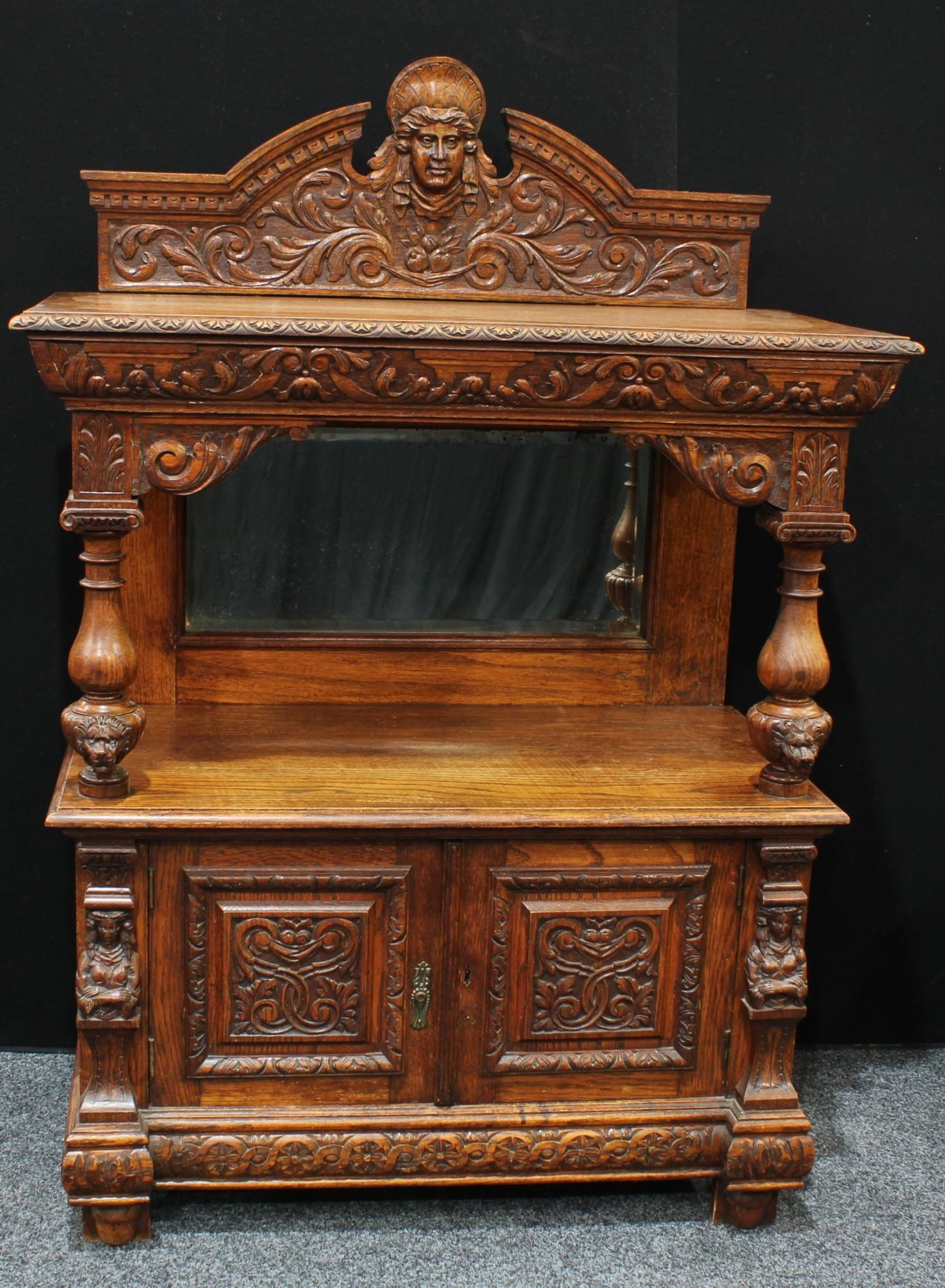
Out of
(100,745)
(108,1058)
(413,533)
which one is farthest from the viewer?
(413,533)

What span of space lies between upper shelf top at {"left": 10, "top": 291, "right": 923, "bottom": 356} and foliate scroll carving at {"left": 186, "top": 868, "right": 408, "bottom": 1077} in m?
0.91

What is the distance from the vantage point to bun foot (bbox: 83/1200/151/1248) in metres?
2.67

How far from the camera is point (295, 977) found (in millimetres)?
2633

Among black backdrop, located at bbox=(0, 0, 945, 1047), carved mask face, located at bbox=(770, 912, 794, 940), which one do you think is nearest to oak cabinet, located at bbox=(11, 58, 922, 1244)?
carved mask face, located at bbox=(770, 912, 794, 940)

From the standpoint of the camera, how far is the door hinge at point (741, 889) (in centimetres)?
267

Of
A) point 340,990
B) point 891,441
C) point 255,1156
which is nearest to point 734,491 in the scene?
point 891,441

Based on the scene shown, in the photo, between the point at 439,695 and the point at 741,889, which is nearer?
the point at 741,889

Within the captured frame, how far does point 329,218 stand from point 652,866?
1.35 m

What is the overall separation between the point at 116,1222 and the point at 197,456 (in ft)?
4.51

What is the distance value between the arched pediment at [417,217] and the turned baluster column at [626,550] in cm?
35

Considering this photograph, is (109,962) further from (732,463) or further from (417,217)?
(417,217)

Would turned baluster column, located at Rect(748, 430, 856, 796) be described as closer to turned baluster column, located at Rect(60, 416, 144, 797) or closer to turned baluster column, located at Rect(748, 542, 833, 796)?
turned baluster column, located at Rect(748, 542, 833, 796)

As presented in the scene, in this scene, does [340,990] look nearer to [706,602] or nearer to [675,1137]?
[675,1137]

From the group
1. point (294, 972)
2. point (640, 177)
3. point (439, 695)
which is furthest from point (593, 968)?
point (640, 177)
